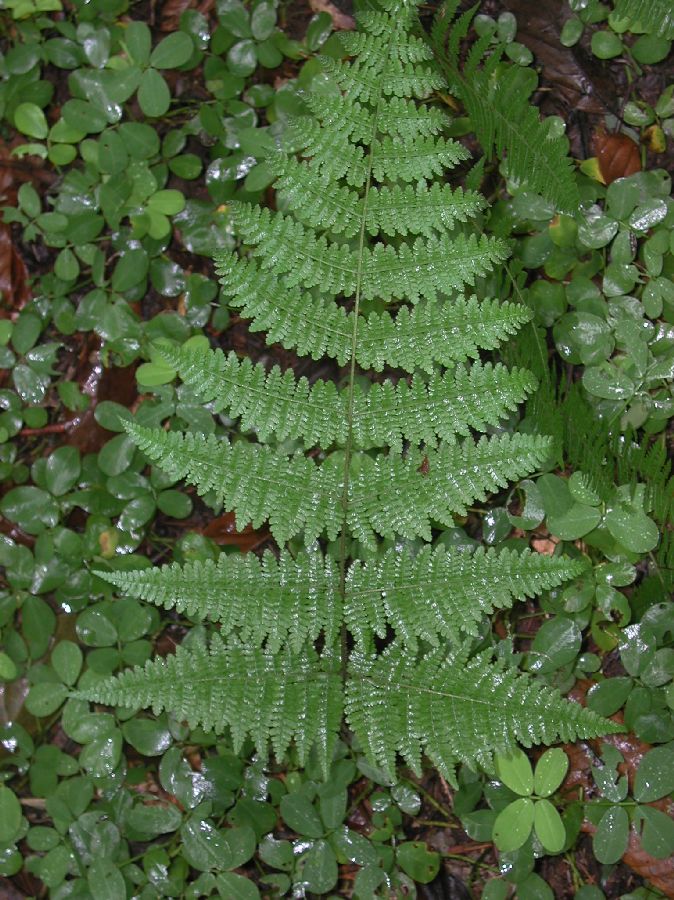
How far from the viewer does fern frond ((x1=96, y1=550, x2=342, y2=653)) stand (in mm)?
2012

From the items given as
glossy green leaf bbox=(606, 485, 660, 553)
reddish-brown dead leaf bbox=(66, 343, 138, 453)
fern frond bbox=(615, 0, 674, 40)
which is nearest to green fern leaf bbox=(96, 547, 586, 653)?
glossy green leaf bbox=(606, 485, 660, 553)

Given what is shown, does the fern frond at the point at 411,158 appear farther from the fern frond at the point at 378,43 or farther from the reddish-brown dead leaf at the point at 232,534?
the reddish-brown dead leaf at the point at 232,534

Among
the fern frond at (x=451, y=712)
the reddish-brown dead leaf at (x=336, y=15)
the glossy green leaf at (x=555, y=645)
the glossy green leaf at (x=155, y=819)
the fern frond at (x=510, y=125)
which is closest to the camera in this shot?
the fern frond at (x=451, y=712)

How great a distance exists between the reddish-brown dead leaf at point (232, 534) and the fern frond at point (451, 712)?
745mm

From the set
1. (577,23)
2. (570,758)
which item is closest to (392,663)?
(570,758)

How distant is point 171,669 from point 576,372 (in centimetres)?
147

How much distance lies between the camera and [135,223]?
9.47 ft

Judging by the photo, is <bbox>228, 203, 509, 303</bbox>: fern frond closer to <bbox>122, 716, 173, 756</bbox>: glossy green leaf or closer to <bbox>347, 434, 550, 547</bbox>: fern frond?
<bbox>347, 434, 550, 547</bbox>: fern frond

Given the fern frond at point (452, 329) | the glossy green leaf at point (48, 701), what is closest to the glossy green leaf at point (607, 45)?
the fern frond at point (452, 329)

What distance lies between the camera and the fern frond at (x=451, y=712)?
1.95 metres

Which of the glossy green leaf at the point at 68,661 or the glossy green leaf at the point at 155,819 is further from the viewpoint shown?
the glossy green leaf at the point at 68,661

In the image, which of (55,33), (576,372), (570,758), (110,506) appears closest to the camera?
(570,758)

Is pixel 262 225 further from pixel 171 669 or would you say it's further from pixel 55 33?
pixel 55 33

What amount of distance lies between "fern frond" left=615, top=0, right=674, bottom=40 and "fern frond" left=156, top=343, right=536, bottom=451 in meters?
1.22
